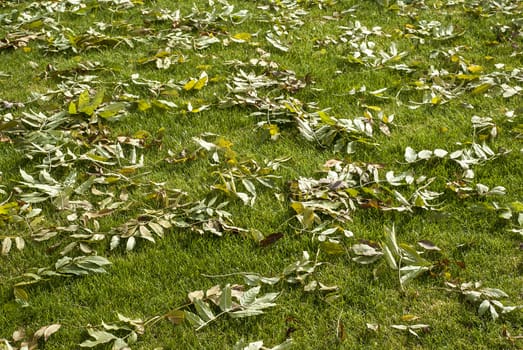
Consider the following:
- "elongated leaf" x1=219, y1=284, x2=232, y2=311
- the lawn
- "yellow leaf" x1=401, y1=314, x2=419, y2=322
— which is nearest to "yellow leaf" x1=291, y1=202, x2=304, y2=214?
the lawn

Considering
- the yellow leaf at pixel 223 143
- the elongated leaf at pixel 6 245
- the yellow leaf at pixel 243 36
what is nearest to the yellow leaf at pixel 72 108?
the yellow leaf at pixel 223 143

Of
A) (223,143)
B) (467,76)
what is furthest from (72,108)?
(467,76)


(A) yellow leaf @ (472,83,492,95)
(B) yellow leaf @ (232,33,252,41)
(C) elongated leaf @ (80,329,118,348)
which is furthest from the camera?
(B) yellow leaf @ (232,33,252,41)

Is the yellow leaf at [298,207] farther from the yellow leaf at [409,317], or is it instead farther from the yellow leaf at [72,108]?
the yellow leaf at [72,108]

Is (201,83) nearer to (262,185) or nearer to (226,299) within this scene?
(262,185)

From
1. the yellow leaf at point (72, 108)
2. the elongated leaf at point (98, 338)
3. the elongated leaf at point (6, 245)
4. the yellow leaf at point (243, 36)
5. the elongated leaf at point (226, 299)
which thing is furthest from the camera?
the yellow leaf at point (243, 36)

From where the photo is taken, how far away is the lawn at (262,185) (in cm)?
250

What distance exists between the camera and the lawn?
2496 millimetres

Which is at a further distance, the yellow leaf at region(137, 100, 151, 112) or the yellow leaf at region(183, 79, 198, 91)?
the yellow leaf at region(183, 79, 198, 91)

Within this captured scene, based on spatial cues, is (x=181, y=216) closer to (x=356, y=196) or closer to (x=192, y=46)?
(x=356, y=196)

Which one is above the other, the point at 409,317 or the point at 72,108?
the point at 72,108

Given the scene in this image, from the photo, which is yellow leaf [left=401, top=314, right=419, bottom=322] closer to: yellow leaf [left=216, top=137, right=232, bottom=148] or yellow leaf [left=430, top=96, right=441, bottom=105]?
yellow leaf [left=216, top=137, right=232, bottom=148]

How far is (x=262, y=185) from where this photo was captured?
329cm

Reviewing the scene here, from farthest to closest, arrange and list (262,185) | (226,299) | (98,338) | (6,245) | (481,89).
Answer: (481,89) → (262,185) → (6,245) → (226,299) → (98,338)
